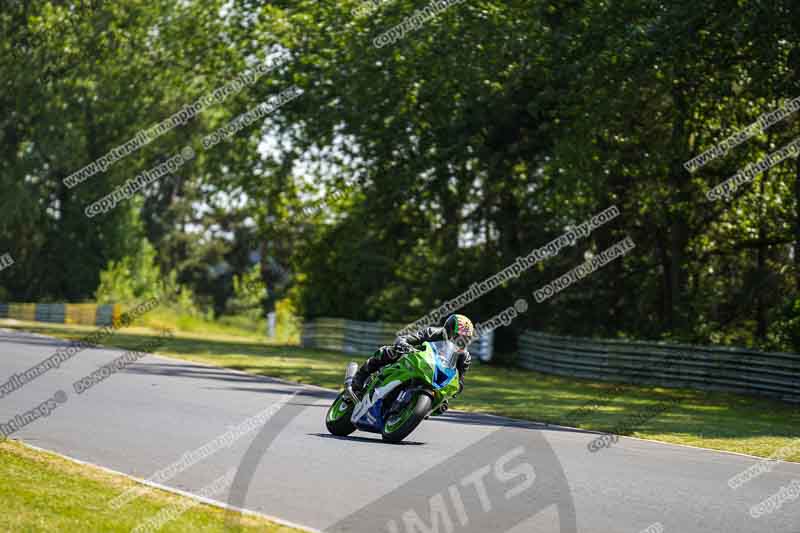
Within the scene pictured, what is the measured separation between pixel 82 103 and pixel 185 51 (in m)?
19.7

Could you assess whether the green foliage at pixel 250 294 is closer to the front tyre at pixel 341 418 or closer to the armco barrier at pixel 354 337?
the armco barrier at pixel 354 337

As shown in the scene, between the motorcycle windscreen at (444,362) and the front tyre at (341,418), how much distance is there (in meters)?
1.16

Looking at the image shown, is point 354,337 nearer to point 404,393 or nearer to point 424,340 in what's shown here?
point 424,340

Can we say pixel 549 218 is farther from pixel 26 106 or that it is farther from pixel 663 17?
pixel 26 106

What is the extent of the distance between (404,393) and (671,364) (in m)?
15.9

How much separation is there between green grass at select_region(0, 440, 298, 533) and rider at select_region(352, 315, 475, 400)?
389cm

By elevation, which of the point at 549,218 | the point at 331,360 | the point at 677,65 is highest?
the point at 677,65

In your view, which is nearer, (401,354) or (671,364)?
(401,354)

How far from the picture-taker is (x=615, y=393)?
24906 mm

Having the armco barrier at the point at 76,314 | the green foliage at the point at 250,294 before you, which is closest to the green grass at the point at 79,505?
the armco barrier at the point at 76,314

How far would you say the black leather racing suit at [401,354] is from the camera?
41.3ft

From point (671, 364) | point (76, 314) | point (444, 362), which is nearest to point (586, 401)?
point (671, 364)

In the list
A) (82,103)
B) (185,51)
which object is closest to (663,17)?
(185,51)

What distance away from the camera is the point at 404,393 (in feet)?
40.9
